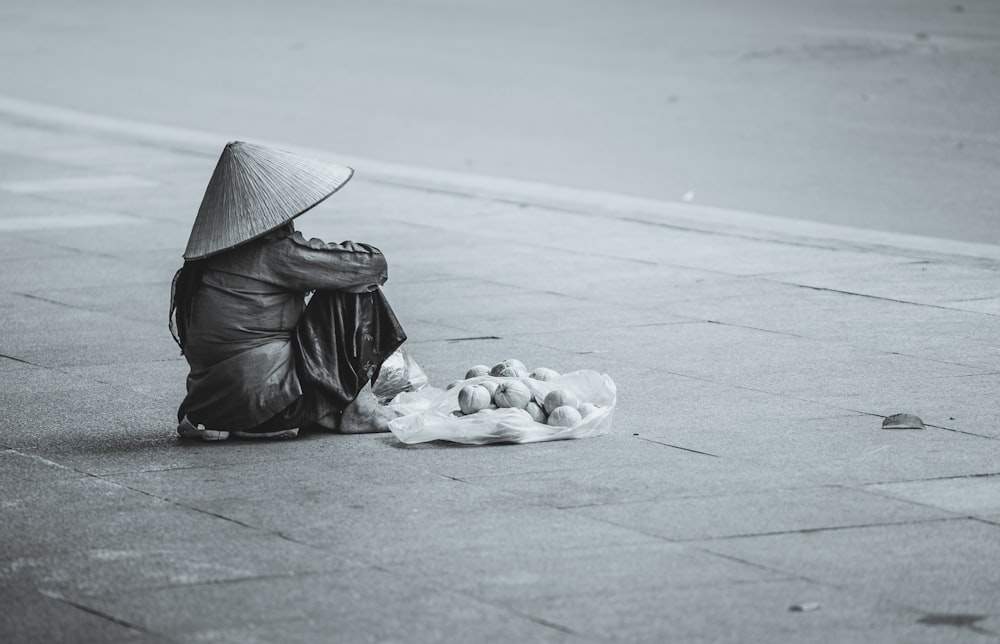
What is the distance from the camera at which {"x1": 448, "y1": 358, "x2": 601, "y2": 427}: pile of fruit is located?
6.70 m

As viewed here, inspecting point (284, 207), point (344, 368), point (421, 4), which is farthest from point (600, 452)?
point (421, 4)

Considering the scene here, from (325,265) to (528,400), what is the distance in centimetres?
99

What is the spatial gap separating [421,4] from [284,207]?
21.5 metres

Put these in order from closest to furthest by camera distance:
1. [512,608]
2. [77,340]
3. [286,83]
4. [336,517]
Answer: [512,608]
[336,517]
[77,340]
[286,83]

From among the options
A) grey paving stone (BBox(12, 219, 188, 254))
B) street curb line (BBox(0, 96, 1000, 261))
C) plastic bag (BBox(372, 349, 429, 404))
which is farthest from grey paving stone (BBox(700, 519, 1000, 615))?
grey paving stone (BBox(12, 219, 188, 254))

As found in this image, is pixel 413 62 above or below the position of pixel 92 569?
above

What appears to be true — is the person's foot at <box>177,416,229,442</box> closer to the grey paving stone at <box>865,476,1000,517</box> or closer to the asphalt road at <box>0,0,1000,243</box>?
the grey paving stone at <box>865,476,1000,517</box>

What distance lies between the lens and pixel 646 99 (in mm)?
18266

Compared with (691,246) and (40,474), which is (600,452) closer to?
(40,474)

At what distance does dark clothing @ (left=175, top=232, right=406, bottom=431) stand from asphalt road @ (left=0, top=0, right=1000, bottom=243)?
19.5ft

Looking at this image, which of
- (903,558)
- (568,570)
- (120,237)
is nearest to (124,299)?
(120,237)

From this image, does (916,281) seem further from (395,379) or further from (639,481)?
(639,481)

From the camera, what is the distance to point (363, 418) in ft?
22.6

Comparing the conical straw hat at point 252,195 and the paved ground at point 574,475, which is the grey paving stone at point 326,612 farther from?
the conical straw hat at point 252,195
